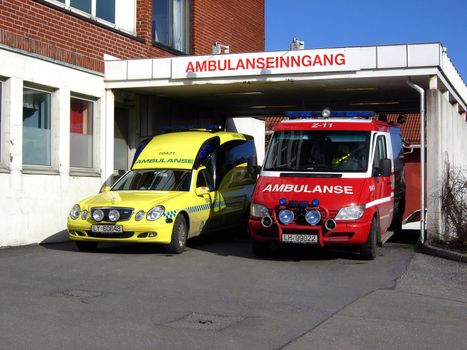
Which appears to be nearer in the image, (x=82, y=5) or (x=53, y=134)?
(x=53, y=134)

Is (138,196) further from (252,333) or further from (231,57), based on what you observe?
(252,333)

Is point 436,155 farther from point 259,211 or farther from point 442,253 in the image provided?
point 259,211

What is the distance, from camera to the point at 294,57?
14.8 meters

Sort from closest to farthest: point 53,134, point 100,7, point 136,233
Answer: point 136,233 < point 53,134 < point 100,7

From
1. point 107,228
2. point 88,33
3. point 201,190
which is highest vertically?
point 88,33

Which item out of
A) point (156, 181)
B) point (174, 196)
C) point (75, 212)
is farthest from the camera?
point (156, 181)

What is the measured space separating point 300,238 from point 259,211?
0.88 meters

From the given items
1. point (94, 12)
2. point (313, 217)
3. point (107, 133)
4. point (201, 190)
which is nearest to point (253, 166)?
point (201, 190)

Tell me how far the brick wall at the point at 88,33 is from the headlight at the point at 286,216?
20.9 ft

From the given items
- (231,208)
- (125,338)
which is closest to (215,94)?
(231,208)

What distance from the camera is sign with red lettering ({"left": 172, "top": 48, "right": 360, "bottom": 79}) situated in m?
14.5

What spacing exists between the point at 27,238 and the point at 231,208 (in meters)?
4.39

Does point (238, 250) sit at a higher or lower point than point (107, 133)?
lower

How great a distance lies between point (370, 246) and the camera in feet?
38.5
